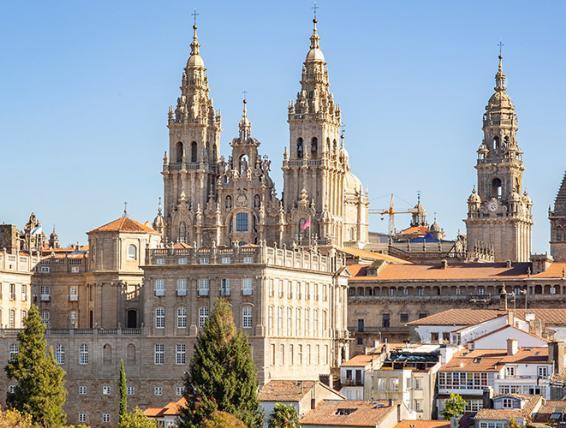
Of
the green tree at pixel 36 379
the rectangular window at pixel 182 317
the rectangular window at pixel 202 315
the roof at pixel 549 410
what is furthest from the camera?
the rectangular window at pixel 182 317

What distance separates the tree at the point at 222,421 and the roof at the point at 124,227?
36422mm

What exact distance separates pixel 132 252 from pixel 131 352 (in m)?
12.4

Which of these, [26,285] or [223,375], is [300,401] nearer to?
[223,375]

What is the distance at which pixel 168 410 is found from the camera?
134 meters

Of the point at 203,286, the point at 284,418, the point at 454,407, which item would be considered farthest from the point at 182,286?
the point at 454,407

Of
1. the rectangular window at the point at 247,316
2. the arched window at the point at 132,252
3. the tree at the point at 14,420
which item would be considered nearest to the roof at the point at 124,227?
the arched window at the point at 132,252

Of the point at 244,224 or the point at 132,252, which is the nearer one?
the point at 132,252

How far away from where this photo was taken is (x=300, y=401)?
12900cm

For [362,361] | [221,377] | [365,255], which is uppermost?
[365,255]

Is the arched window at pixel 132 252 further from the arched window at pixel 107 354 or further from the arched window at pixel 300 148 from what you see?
the arched window at pixel 300 148

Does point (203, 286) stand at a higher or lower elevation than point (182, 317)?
higher

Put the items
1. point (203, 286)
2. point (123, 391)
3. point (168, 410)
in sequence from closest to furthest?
point (168, 410)
point (123, 391)
point (203, 286)

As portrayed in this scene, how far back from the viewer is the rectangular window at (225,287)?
14366cm

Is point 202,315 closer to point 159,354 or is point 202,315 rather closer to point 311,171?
point 159,354
